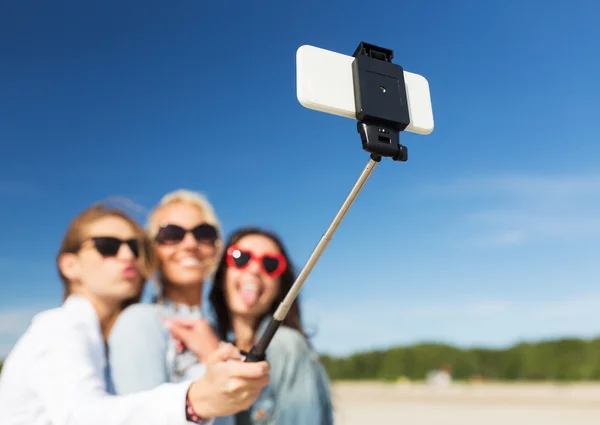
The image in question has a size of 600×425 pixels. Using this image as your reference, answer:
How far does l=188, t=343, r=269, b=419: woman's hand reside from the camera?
330cm

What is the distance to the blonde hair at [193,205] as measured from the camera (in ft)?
17.4

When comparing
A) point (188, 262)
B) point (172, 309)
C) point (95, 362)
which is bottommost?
point (95, 362)

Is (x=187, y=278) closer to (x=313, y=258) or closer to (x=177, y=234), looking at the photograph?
(x=177, y=234)

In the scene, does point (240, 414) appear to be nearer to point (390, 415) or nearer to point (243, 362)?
point (243, 362)

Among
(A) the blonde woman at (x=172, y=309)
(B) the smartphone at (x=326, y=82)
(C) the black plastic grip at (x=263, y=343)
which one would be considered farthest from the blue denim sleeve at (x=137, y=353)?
(B) the smartphone at (x=326, y=82)

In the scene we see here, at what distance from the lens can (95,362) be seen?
4.14 metres

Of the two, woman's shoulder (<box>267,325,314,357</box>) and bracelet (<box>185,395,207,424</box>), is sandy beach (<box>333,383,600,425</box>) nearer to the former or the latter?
woman's shoulder (<box>267,325,314,357</box>)

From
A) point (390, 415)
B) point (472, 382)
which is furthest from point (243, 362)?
point (472, 382)

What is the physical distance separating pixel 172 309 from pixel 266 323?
0.72m

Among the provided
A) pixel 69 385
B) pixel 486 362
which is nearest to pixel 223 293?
pixel 69 385

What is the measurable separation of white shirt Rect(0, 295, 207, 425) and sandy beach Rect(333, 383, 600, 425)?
1094cm

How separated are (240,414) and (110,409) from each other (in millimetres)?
1150

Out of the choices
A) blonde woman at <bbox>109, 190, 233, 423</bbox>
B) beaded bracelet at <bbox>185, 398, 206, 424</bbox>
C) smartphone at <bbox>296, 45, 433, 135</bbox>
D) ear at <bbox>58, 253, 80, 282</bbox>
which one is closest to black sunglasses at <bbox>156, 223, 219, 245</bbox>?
blonde woman at <bbox>109, 190, 233, 423</bbox>

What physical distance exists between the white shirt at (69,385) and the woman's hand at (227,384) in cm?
15
